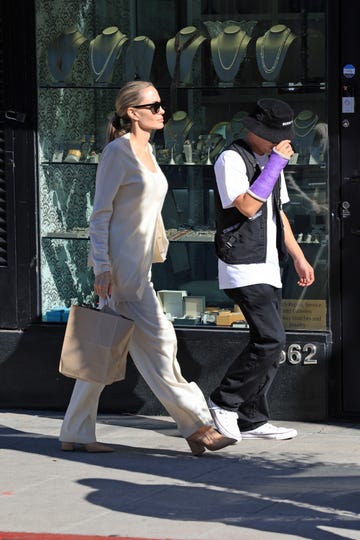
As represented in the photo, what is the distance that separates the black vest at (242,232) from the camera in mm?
7426

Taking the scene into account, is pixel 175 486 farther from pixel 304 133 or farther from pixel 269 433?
pixel 304 133

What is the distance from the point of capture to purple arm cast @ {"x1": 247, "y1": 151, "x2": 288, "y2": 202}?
284 inches

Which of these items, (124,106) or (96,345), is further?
(124,106)

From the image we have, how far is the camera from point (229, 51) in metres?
8.43

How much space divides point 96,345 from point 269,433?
1279mm

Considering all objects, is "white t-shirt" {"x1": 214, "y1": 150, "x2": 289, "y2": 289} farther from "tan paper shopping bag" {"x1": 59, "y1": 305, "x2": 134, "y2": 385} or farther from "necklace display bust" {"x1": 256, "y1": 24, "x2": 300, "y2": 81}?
"necklace display bust" {"x1": 256, "y1": 24, "x2": 300, "y2": 81}

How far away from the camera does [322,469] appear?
705cm

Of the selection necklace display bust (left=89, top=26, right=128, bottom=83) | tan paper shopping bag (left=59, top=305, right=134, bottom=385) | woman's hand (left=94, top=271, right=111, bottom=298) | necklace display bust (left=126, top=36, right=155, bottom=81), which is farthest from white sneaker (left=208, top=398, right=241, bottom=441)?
necklace display bust (left=89, top=26, right=128, bottom=83)

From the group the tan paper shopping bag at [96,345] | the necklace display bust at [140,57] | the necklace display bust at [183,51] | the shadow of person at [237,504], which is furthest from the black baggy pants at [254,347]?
the necklace display bust at [140,57]

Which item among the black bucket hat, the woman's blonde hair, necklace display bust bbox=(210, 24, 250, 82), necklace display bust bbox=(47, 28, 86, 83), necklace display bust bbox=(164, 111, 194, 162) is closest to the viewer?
the woman's blonde hair

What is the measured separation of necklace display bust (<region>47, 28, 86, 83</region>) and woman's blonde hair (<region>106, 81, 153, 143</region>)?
4.79 feet

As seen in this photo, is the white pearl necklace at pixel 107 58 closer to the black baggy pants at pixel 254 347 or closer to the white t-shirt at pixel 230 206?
the white t-shirt at pixel 230 206

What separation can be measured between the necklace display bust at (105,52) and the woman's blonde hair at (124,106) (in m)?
1.33

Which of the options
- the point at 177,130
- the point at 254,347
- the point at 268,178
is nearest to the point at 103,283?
the point at 254,347
